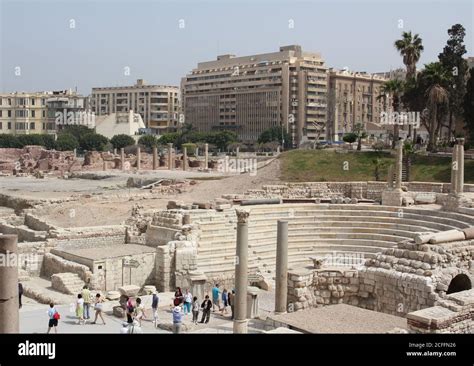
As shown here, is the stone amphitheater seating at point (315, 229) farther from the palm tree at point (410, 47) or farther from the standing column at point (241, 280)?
the palm tree at point (410, 47)

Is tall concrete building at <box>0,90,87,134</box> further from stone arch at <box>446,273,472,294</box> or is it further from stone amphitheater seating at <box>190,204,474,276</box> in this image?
stone arch at <box>446,273,472,294</box>

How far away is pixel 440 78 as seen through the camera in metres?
50.3

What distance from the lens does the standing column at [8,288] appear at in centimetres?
1097

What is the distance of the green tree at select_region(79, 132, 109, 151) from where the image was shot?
364 feet

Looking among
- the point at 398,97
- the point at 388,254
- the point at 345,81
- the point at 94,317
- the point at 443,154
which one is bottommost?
the point at 94,317

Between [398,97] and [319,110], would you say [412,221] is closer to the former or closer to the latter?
[398,97]

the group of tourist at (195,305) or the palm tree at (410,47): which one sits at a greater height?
the palm tree at (410,47)

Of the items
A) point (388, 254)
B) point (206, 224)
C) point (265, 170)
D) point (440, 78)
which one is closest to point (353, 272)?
point (388, 254)

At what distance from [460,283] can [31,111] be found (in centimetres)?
11238

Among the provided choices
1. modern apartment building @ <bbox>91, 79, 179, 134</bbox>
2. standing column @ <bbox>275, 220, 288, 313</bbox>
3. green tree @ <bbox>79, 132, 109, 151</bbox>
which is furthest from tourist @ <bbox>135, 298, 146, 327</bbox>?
modern apartment building @ <bbox>91, 79, 179, 134</bbox>

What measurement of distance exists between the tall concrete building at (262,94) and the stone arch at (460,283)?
98.5 m

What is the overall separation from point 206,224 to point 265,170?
21.4 m

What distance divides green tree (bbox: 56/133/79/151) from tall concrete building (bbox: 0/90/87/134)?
10023mm

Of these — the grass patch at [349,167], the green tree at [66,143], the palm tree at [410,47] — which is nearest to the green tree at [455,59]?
the palm tree at [410,47]
